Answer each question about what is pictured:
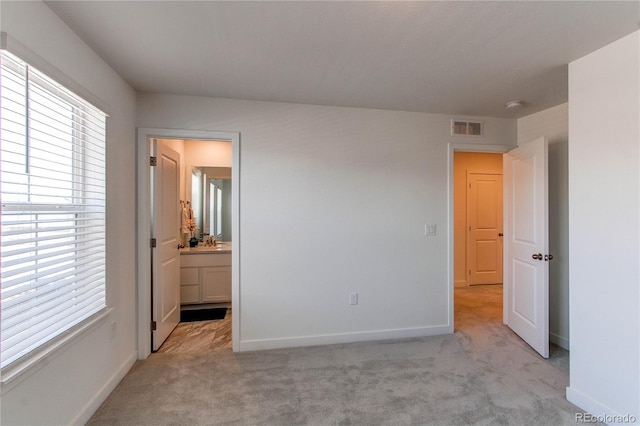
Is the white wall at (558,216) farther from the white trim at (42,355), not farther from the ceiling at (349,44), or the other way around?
the white trim at (42,355)

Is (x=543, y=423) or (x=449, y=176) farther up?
(x=449, y=176)

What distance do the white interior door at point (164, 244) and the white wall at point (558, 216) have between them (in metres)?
3.83

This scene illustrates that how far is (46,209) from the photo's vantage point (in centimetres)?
152

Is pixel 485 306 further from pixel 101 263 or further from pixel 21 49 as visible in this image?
pixel 21 49

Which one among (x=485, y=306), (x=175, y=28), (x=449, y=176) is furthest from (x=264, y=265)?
(x=485, y=306)

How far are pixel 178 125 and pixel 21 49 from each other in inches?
52.9

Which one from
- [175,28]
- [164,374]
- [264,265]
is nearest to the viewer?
[175,28]

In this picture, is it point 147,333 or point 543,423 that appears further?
point 147,333

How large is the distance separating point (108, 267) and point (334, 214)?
1891 millimetres

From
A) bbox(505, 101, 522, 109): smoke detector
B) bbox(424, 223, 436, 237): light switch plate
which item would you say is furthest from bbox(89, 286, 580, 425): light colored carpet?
bbox(505, 101, 522, 109): smoke detector

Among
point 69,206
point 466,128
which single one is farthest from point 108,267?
point 466,128

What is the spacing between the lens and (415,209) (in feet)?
10.1

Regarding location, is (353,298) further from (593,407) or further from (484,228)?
(484,228)

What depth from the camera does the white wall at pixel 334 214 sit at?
2750 millimetres
